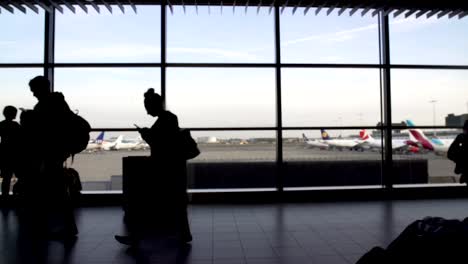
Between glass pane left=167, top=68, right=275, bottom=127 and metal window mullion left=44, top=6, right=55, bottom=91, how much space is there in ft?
6.09

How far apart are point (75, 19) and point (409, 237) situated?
5997 mm

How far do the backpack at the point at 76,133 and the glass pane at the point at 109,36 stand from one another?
8.46 ft

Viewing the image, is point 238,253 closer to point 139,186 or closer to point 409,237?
point 139,186

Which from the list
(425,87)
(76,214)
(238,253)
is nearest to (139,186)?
(238,253)

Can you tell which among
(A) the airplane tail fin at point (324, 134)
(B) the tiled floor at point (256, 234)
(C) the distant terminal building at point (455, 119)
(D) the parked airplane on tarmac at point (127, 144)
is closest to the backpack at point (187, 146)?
(B) the tiled floor at point (256, 234)

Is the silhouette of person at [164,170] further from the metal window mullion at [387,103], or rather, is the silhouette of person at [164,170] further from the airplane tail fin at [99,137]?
the metal window mullion at [387,103]

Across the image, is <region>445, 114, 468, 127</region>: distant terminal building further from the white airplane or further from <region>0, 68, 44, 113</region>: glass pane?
<region>0, 68, 44, 113</region>: glass pane

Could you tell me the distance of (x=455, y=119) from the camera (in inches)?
253

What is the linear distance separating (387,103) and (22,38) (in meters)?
6.13

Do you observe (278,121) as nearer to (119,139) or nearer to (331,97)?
(331,97)

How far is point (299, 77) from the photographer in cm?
611

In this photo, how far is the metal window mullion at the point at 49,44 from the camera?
18.7ft

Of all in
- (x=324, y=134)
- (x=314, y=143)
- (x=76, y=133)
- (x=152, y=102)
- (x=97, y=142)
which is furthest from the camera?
(x=314, y=143)

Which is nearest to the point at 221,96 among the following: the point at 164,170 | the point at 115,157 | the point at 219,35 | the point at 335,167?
the point at 219,35
